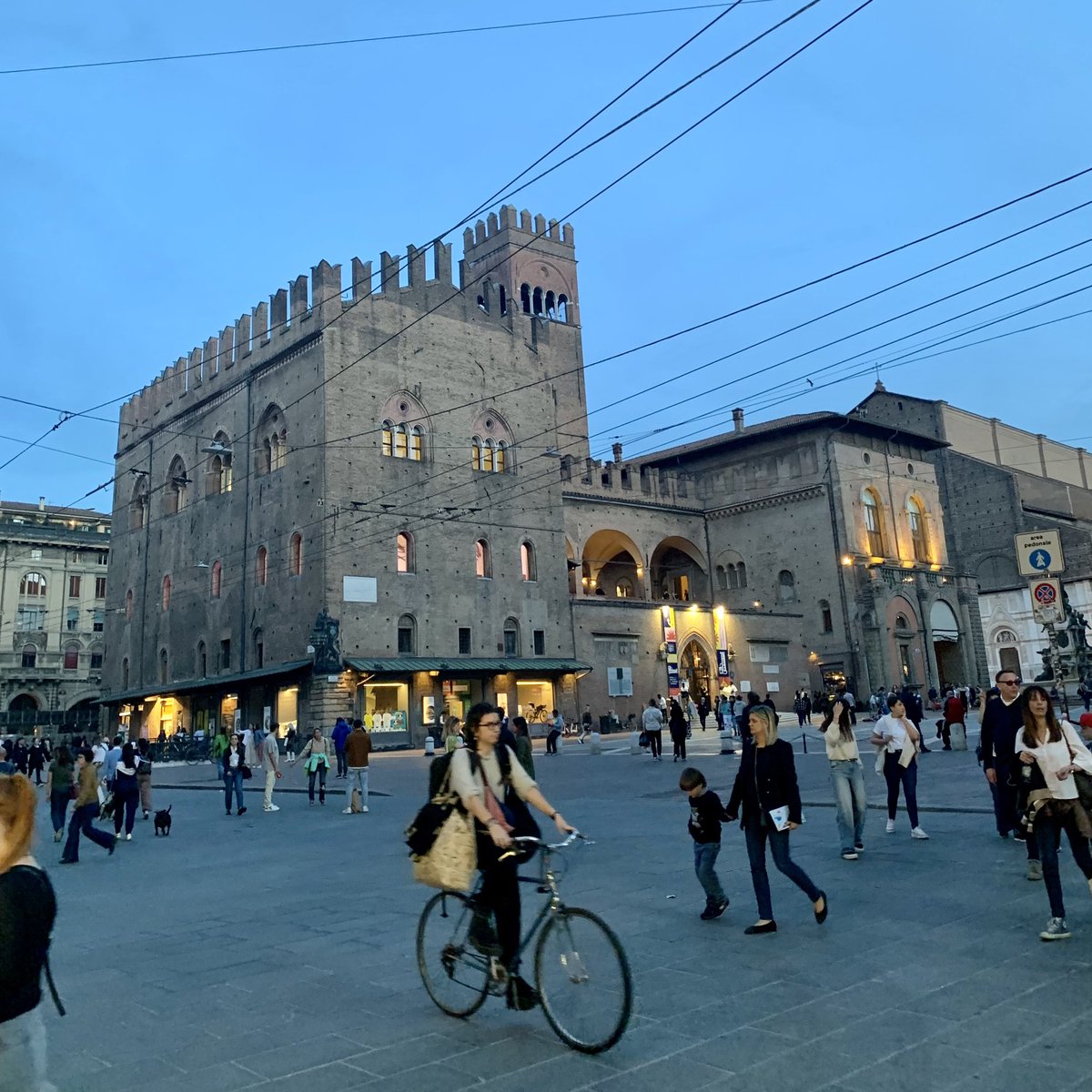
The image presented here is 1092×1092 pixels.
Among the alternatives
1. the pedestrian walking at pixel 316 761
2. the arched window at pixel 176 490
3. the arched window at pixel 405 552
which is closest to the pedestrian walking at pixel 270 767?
the pedestrian walking at pixel 316 761

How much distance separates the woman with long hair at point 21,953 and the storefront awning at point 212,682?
3165 centimetres

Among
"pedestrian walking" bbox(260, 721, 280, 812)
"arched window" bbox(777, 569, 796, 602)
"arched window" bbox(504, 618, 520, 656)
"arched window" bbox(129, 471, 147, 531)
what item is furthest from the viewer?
"arched window" bbox(129, 471, 147, 531)

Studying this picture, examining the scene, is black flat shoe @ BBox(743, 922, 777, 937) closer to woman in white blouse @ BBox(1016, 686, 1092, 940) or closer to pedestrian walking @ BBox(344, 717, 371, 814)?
woman in white blouse @ BBox(1016, 686, 1092, 940)

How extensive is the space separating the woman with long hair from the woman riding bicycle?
198cm

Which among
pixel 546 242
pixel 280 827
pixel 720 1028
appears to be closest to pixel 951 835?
pixel 720 1028

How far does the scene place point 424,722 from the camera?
3581 cm

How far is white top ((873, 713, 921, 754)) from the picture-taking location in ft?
31.9

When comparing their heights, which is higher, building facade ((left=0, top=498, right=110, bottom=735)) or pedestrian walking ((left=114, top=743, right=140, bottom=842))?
building facade ((left=0, top=498, right=110, bottom=735))

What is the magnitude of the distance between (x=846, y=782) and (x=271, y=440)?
114 ft

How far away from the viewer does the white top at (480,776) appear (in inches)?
186

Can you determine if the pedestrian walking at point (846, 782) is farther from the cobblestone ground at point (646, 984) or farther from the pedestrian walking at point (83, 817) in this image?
the pedestrian walking at point (83, 817)

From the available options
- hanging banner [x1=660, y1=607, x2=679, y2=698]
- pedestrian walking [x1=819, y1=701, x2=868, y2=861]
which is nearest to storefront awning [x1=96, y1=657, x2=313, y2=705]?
hanging banner [x1=660, y1=607, x2=679, y2=698]

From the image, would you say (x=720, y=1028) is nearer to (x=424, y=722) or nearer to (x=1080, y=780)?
(x=1080, y=780)

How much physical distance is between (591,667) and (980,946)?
3523cm
